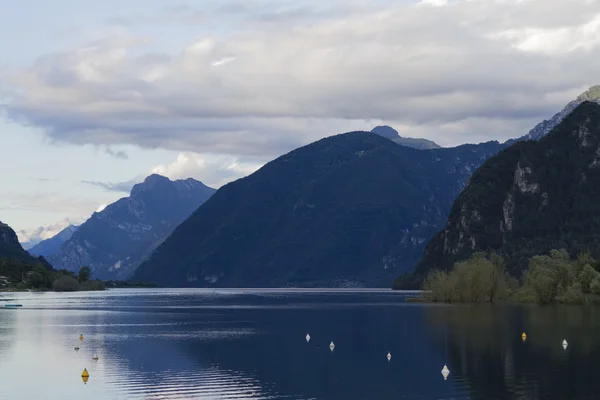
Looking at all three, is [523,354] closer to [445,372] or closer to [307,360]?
[445,372]

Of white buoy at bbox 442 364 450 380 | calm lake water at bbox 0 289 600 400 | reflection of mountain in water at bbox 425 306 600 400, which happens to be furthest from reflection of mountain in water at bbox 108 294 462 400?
reflection of mountain in water at bbox 425 306 600 400

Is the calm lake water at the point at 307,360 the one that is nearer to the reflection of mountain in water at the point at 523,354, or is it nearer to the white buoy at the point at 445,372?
the reflection of mountain in water at the point at 523,354

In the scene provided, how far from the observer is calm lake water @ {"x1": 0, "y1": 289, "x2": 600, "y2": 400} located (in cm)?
7756

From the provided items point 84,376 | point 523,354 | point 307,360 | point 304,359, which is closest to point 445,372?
point 523,354

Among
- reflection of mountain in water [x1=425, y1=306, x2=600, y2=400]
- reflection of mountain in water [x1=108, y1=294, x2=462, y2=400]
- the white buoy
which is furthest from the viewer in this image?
the white buoy

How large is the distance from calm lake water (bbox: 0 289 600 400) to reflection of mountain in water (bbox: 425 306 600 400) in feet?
0.42

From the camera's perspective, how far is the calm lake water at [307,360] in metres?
77.6

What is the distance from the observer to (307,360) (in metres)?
103

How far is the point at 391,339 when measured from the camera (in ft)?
423

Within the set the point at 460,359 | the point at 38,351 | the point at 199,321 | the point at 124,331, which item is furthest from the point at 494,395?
the point at 199,321

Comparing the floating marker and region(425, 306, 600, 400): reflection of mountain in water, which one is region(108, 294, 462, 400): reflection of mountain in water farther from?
the floating marker

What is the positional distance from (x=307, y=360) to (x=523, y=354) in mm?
24238

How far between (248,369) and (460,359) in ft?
77.2

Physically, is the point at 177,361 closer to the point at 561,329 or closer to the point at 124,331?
the point at 124,331
